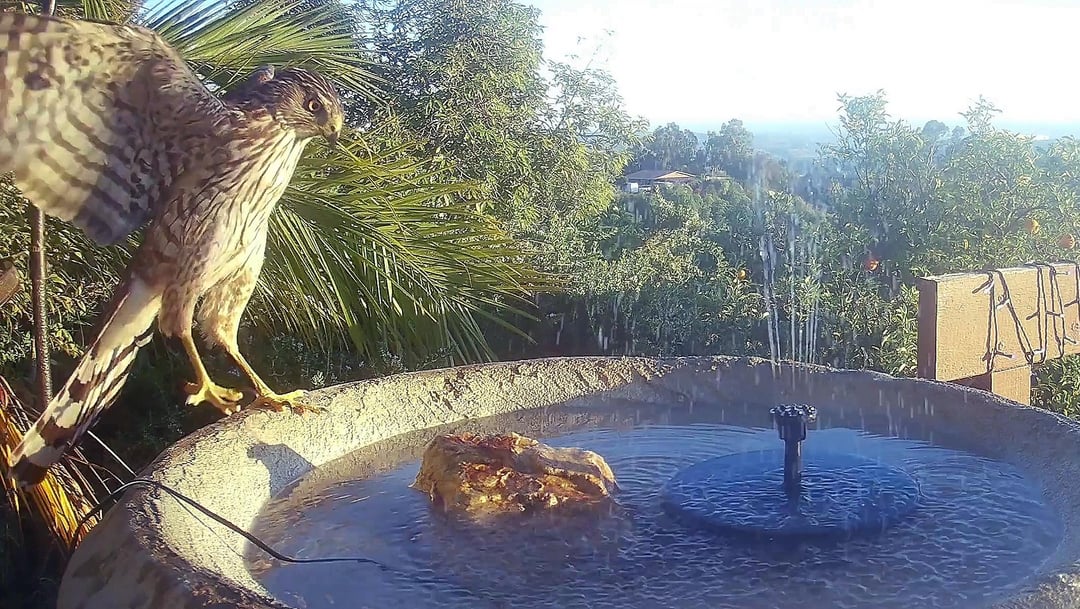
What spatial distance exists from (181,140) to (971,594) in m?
1.62

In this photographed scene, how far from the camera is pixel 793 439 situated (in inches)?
78.6

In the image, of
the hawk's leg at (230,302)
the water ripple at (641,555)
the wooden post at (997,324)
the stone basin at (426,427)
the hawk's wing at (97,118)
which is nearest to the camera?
the stone basin at (426,427)

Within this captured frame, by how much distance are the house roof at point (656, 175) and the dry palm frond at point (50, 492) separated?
5540 millimetres

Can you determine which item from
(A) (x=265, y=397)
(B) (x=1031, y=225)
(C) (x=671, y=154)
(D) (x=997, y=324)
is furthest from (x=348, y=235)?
(C) (x=671, y=154)

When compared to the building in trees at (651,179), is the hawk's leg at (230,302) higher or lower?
lower

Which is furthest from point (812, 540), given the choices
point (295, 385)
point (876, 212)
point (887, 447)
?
point (876, 212)

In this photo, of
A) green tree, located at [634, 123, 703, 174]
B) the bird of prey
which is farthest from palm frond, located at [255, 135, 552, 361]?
green tree, located at [634, 123, 703, 174]

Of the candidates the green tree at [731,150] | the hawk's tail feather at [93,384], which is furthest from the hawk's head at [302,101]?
the green tree at [731,150]

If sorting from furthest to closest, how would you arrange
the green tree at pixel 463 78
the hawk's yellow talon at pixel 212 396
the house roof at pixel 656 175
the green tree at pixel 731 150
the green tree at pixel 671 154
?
1. the green tree at pixel 671 154
2. the house roof at pixel 656 175
3. the green tree at pixel 731 150
4. the green tree at pixel 463 78
5. the hawk's yellow talon at pixel 212 396

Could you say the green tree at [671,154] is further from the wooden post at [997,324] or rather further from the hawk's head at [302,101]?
the hawk's head at [302,101]

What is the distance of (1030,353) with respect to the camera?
13.0 ft

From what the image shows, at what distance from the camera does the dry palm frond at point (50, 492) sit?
2113 mm

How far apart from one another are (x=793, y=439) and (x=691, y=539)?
37 cm

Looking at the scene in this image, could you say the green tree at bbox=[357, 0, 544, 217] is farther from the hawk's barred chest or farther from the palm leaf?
the hawk's barred chest
